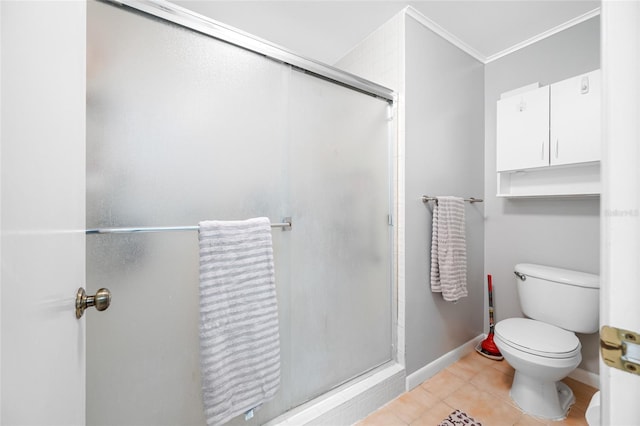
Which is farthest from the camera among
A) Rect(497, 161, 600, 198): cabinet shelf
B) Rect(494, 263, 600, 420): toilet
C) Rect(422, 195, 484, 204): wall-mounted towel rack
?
Rect(422, 195, 484, 204): wall-mounted towel rack

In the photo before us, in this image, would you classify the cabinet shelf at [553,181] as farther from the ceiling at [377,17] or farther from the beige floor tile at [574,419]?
the beige floor tile at [574,419]

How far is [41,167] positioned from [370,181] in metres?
1.39

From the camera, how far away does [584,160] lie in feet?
5.01

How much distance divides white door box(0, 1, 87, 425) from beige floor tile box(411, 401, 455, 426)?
4.89 feet

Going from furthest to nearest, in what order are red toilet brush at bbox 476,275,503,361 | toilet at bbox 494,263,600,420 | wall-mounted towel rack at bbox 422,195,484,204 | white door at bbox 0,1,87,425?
red toilet brush at bbox 476,275,503,361, wall-mounted towel rack at bbox 422,195,484,204, toilet at bbox 494,263,600,420, white door at bbox 0,1,87,425

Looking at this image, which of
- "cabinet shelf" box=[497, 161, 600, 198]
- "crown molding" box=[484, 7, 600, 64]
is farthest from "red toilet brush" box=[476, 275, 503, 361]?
"crown molding" box=[484, 7, 600, 64]

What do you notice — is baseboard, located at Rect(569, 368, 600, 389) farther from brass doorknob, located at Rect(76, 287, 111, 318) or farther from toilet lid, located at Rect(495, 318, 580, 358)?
brass doorknob, located at Rect(76, 287, 111, 318)

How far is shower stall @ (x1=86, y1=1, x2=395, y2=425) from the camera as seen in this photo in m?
0.87

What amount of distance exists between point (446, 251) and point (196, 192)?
1.49m

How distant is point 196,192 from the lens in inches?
40.1

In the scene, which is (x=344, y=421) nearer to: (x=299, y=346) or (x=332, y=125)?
(x=299, y=346)

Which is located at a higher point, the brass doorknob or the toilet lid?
the brass doorknob

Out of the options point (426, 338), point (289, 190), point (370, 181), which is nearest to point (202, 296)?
point (289, 190)

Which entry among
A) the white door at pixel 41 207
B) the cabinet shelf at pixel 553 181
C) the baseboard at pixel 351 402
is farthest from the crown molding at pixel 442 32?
the baseboard at pixel 351 402
